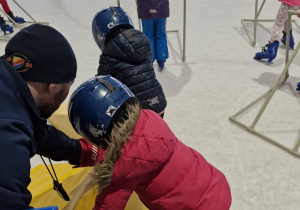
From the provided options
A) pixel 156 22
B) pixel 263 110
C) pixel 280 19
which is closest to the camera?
pixel 263 110

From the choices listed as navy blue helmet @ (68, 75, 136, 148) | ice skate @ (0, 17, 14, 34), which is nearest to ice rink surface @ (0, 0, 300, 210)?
ice skate @ (0, 17, 14, 34)

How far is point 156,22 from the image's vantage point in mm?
2980

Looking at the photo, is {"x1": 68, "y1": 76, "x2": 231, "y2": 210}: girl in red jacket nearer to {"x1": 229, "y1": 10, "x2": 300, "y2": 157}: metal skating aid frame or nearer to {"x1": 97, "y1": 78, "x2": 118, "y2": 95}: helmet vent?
{"x1": 97, "y1": 78, "x2": 118, "y2": 95}: helmet vent

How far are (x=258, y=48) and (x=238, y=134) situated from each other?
5.66 feet

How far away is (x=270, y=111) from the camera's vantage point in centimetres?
248

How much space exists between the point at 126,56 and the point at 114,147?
0.84m

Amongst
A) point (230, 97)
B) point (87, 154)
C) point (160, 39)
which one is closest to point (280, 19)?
point (230, 97)

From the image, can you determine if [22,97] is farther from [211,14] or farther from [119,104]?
[211,14]

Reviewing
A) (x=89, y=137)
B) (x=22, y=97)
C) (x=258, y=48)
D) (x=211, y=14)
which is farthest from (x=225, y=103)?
(x=211, y=14)

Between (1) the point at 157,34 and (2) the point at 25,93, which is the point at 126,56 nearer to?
(2) the point at 25,93

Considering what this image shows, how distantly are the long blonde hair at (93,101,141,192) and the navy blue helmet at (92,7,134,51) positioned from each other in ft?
2.97

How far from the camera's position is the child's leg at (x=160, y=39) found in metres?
2.98

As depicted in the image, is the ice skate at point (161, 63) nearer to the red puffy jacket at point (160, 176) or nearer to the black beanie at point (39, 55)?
the red puffy jacket at point (160, 176)

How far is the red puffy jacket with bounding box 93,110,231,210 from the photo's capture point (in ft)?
3.36
